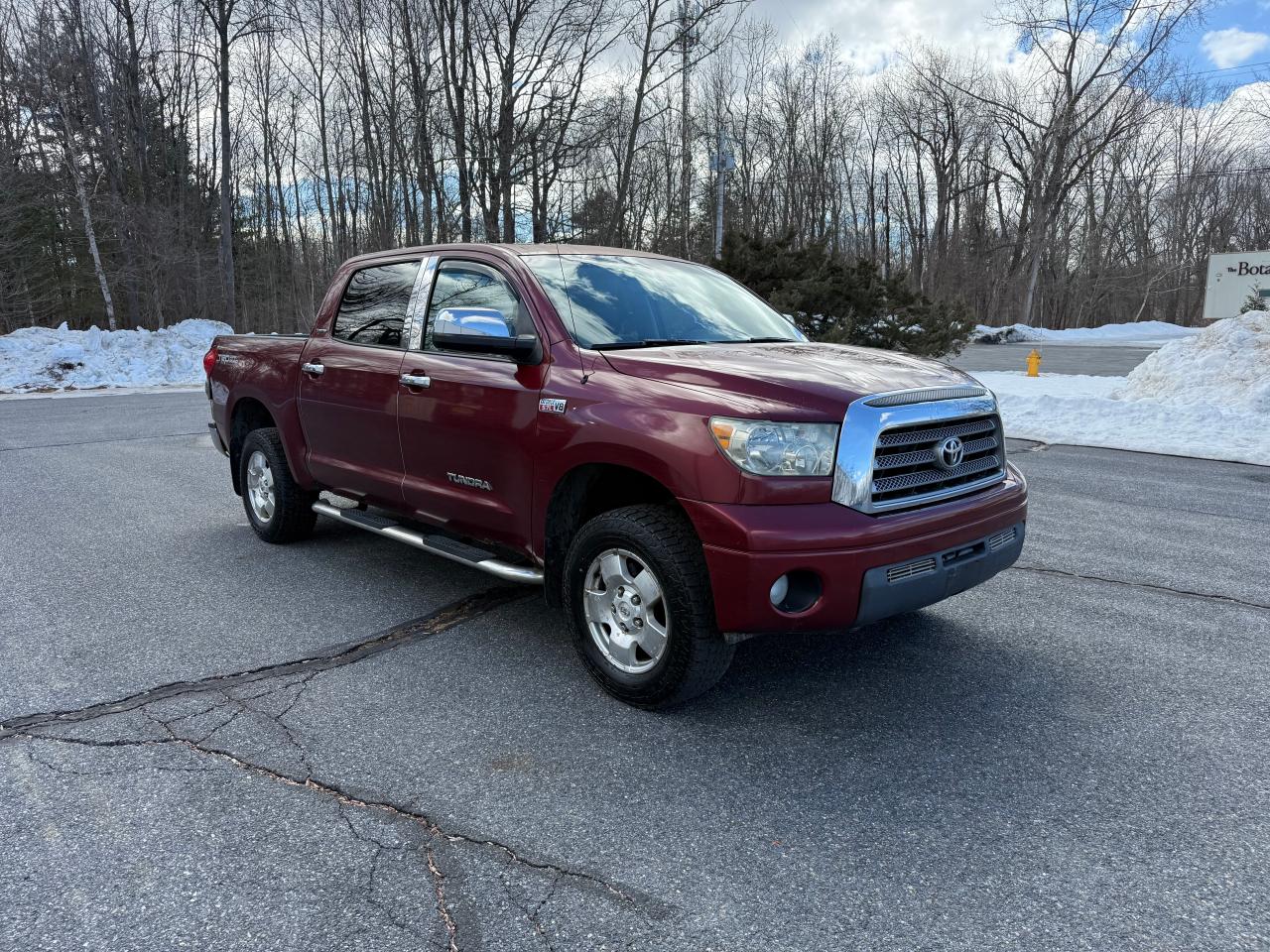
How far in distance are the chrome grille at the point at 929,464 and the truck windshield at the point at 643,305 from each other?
1.20 m

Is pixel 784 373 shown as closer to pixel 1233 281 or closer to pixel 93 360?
pixel 93 360

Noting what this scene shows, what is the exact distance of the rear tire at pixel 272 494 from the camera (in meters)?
5.68

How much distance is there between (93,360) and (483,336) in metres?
20.4

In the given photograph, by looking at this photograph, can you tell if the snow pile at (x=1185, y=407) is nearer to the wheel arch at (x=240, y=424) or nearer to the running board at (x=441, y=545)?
the running board at (x=441, y=545)

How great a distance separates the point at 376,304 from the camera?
504 centimetres

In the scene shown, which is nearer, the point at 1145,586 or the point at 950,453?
the point at 950,453

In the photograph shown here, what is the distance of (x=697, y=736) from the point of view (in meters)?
3.25

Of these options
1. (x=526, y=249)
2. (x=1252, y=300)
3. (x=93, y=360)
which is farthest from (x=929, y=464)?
(x=1252, y=300)

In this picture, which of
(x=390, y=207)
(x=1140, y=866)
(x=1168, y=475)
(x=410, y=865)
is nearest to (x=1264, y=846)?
(x=1140, y=866)

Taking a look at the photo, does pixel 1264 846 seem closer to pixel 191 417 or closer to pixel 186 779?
pixel 186 779

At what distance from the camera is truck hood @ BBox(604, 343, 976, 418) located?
10.3 ft

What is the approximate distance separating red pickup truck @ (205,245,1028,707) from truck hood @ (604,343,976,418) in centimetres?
1

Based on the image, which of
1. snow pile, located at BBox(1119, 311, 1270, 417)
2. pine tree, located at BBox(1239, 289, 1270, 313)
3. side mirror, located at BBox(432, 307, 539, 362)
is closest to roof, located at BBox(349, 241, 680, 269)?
side mirror, located at BBox(432, 307, 539, 362)

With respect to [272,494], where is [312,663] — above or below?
below
